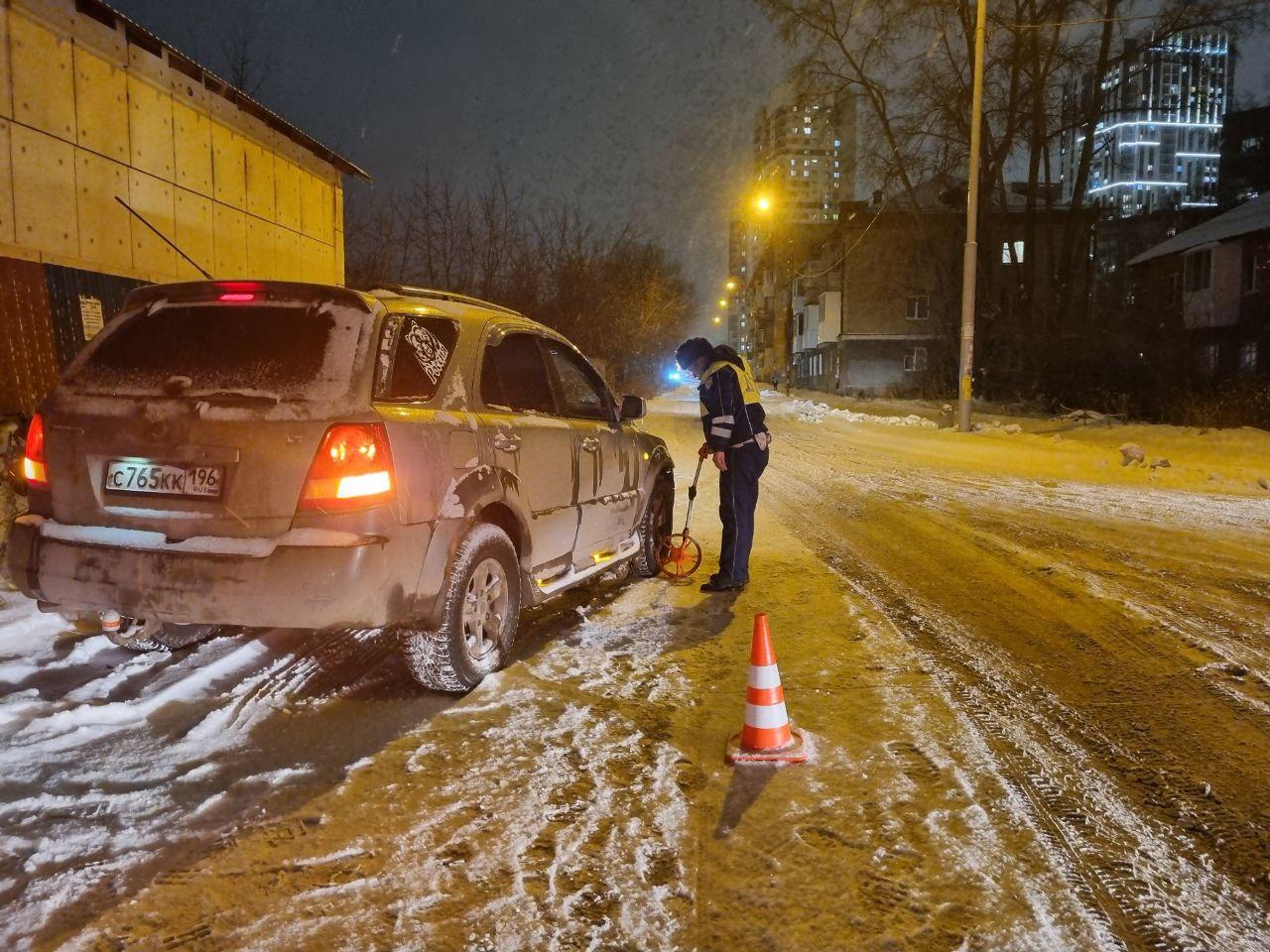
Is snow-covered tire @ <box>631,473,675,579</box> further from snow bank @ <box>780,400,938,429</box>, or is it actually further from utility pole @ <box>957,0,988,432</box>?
snow bank @ <box>780,400,938,429</box>

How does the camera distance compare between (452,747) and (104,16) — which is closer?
(452,747)

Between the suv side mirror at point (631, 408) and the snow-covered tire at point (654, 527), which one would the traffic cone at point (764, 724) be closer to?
the suv side mirror at point (631, 408)

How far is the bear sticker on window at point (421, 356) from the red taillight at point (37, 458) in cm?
151

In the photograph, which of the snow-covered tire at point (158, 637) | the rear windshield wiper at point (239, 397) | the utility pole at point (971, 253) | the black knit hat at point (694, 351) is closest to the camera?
the rear windshield wiper at point (239, 397)

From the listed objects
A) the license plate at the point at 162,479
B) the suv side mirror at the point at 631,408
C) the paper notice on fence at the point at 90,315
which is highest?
the paper notice on fence at the point at 90,315

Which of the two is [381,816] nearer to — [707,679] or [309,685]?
[309,685]

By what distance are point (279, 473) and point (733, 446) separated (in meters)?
3.55

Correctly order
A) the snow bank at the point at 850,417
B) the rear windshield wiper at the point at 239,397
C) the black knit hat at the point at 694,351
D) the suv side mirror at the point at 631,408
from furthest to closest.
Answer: the snow bank at the point at 850,417
the black knit hat at the point at 694,351
the suv side mirror at the point at 631,408
the rear windshield wiper at the point at 239,397

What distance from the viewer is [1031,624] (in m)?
5.34

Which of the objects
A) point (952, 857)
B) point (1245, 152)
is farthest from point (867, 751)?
point (1245, 152)

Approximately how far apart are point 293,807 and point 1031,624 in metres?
4.29

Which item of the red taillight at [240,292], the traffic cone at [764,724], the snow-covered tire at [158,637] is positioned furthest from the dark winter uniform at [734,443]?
the snow-covered tire at [158,637]

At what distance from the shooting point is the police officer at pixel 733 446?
6.23 metres

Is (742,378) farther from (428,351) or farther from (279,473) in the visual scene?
(279,473)
